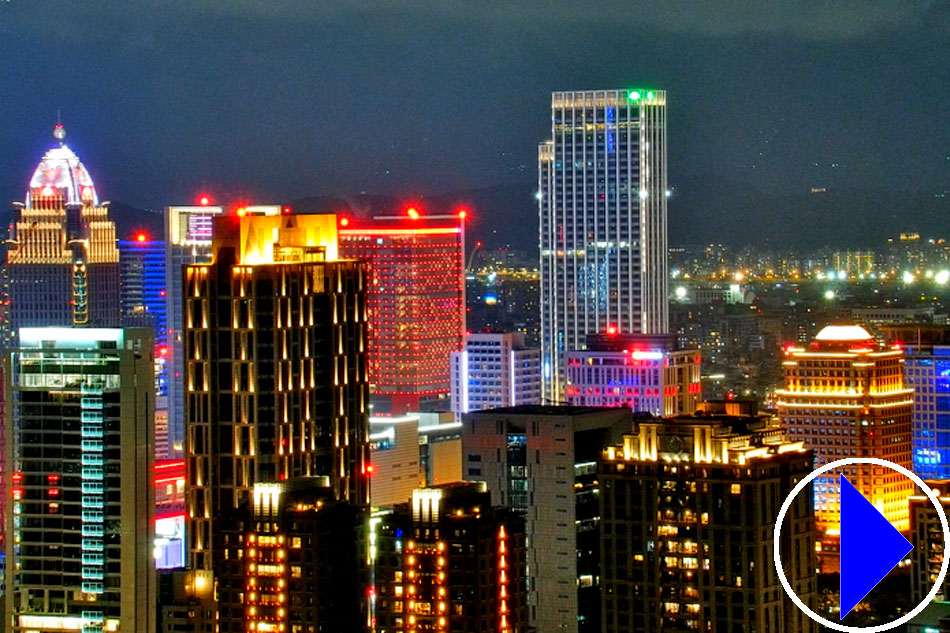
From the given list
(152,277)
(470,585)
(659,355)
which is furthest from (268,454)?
(152,277)

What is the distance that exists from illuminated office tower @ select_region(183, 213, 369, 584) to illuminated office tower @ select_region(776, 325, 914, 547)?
961 cm

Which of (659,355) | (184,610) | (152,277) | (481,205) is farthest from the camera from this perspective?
(152,277)

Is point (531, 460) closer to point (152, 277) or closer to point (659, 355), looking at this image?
point (659, 355)

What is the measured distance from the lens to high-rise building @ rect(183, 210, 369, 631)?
36219 mm

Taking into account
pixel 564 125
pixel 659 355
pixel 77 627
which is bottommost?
pixel 77 627

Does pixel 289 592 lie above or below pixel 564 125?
below

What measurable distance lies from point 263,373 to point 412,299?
2447cm

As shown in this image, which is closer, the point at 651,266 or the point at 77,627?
the point at 77,627

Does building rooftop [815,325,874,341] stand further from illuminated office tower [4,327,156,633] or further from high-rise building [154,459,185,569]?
illuminated office tower [4,327,156,633]

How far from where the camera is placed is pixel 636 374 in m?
53.1

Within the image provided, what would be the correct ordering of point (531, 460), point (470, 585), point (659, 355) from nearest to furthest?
point (470, 585)
point (531, 460)
point (659, 355)

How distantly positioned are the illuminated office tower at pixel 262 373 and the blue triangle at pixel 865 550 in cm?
685

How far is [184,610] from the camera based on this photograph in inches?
1361

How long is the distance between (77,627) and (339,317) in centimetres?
573
